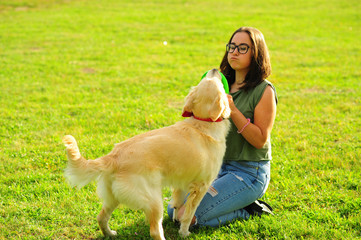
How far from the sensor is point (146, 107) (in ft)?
25.1

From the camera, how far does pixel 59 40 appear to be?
49.0ft

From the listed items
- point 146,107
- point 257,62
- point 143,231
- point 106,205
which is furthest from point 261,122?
point 146,107

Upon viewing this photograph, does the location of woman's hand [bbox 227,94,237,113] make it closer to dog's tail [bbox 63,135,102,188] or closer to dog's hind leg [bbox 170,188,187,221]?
dog's hind leg [bbox 170,188,187,221]

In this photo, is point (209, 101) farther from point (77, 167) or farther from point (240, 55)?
point (77, 167)

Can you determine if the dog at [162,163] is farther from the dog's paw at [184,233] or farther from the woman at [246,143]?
the woman at [246,143]

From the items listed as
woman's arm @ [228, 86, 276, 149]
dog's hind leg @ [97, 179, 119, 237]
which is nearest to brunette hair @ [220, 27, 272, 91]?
woman's arm @ [228, 86, 276, 149]

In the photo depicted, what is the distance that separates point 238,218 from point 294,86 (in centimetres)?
620

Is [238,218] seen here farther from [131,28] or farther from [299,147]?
[131,28]

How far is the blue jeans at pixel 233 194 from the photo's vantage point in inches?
153

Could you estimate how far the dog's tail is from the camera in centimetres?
301

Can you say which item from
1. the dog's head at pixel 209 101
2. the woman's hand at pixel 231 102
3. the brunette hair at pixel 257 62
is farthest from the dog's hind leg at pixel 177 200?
the brunette hair at pixel 257 62


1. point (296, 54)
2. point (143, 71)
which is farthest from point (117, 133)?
point (296, 54)

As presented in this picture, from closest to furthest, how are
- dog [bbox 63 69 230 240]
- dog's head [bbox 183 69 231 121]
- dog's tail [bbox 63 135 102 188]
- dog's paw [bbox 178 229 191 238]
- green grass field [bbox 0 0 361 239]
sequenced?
dog's tail [bbox 63 135 102 188], dog [bbox 63 69 230 240], dog's head [bbox 183 69 231 121], dog's paw [bbox 178 229 191 238], green grass field [bbox 0 0 361 239]

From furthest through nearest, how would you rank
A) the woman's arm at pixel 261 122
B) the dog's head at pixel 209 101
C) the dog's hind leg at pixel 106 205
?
the woman's arm at pixel 261 122 < the dog's head at pixel 209 101 < the dog's hind leg at pixel 106 205
